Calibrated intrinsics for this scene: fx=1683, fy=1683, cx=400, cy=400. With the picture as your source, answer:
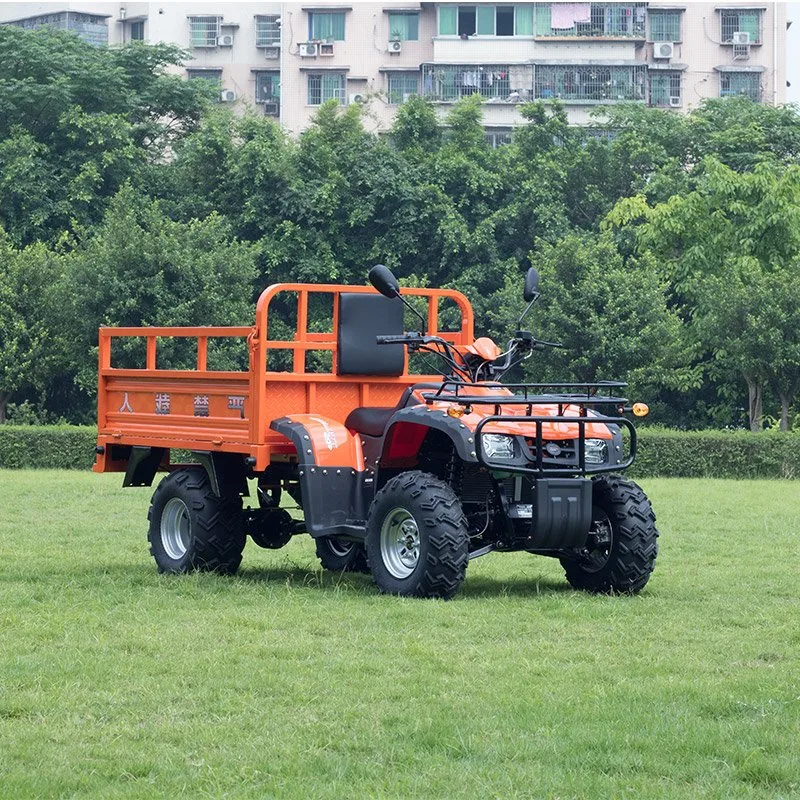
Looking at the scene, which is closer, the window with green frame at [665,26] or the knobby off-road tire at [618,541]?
the knobby off-road tire at [618,541]

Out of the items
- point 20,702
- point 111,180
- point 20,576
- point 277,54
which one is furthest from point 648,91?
point 20,702

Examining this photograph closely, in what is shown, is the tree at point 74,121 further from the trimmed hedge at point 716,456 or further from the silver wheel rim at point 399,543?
the silver wheel rim at point 399,543

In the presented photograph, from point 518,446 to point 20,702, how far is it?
429 cm

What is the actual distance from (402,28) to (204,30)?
8.16m

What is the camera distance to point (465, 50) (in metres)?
62.1

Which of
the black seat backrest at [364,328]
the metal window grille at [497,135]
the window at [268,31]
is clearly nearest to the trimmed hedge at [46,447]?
the black seat backrest at [364,328]

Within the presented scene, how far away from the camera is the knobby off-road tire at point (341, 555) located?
12375 mm

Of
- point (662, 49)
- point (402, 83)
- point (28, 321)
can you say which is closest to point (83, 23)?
point (402, 83)

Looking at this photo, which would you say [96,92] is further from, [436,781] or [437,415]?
[436,781]

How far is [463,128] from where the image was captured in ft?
160

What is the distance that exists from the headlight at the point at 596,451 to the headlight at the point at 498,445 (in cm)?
67

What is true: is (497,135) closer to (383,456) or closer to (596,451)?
(383,456)

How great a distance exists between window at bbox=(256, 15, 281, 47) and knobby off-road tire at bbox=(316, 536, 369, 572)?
54.9 metres

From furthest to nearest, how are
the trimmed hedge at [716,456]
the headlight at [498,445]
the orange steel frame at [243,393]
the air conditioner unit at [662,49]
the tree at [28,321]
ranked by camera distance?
1. the air conditioner unit at [662,49]
2. the tree at [28,321]
3. the trimmed hedge at [716,456]
4. the orange steel frame at [243,393]
5. the headlight at [498,445]
